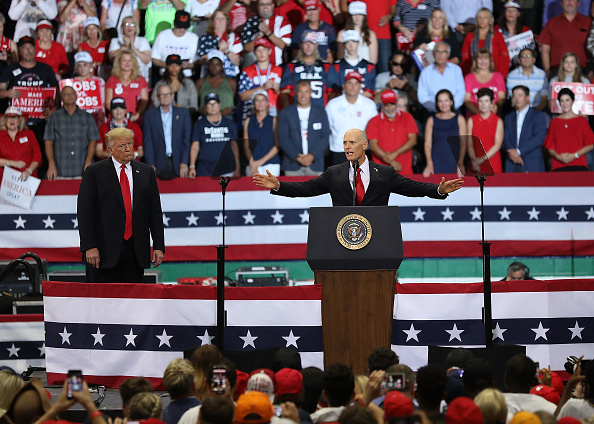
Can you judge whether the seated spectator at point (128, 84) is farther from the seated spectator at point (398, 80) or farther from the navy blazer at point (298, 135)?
the seated spectator at point (398, 80)

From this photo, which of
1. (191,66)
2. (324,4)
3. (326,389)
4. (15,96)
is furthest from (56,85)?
(326,389)

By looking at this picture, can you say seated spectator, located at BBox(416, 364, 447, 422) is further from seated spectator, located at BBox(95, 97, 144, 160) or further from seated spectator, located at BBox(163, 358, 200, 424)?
seated spectator, located at BBox(95, 97, 144, 160)

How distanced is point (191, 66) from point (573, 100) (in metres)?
5.16

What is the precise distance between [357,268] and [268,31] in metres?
7.23

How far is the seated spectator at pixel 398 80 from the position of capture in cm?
1350

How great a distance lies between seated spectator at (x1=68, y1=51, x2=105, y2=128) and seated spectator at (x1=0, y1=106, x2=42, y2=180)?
0.90 m

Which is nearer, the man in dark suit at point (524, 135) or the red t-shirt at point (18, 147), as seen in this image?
the red t-shirt at point (18, 147)

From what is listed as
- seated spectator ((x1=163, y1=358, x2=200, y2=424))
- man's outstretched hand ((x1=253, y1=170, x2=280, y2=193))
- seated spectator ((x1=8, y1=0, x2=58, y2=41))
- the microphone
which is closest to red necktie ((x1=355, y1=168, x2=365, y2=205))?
the microphone

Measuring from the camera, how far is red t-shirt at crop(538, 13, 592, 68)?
548 inches

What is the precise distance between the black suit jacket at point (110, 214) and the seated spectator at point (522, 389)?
3.58m

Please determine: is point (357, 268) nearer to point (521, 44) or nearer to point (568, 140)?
point (568, 140)

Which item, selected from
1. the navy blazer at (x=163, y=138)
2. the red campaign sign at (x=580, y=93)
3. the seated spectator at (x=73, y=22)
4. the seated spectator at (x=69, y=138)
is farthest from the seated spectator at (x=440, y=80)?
the seated spectator at (x=73, y=22)

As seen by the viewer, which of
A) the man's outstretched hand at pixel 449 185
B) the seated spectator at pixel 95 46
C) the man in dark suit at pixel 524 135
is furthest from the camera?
the seated spectator at pixel 95 46

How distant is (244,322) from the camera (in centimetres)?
795
